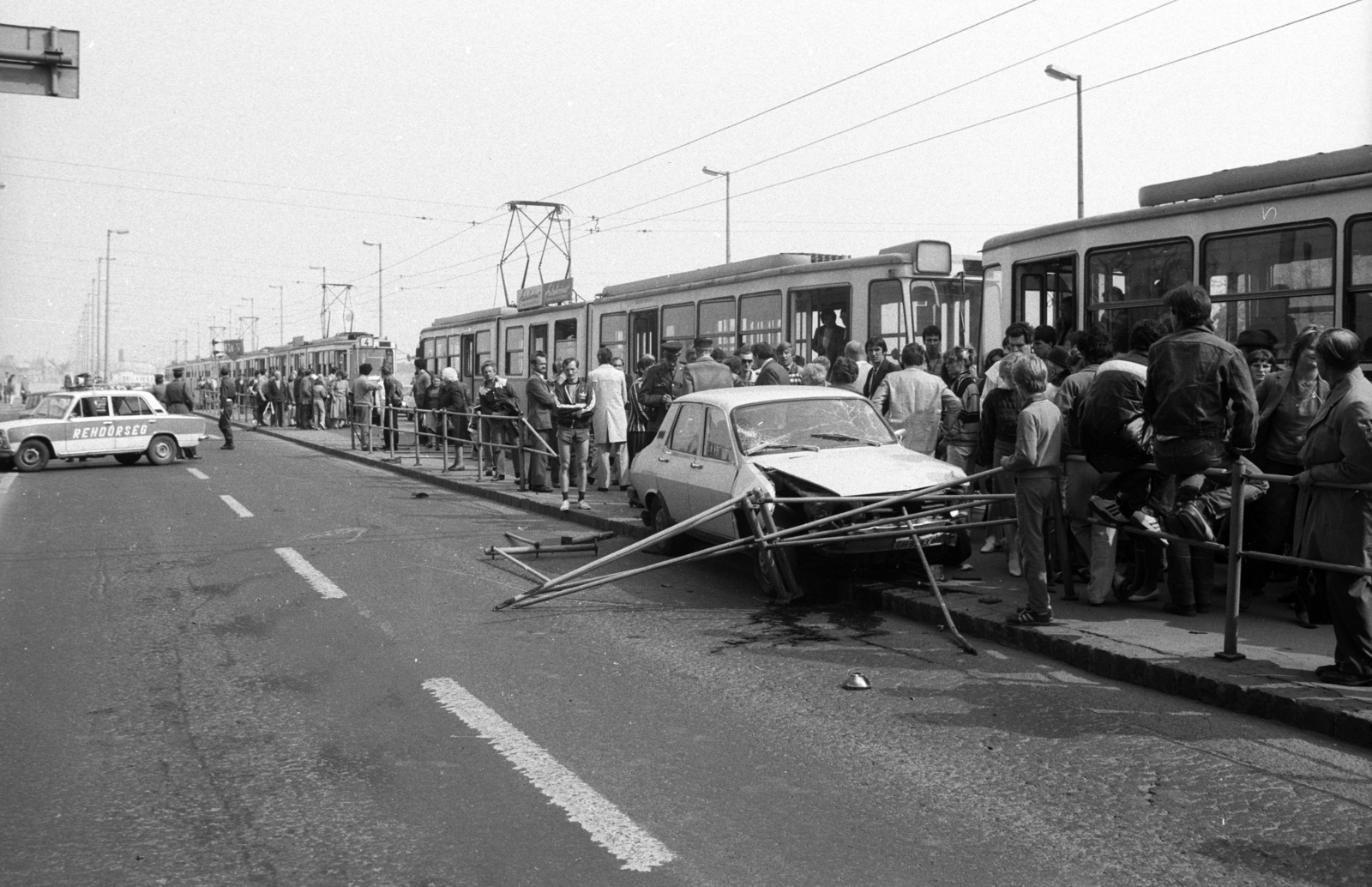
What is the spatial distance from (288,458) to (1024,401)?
20.8 meters

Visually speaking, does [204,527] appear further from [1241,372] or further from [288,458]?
[288,458]

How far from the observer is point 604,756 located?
202 inches

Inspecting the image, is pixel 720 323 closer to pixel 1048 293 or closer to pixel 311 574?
pixel 1048 293

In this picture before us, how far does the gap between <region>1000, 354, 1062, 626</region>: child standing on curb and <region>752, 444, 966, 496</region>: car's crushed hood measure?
1.13 m

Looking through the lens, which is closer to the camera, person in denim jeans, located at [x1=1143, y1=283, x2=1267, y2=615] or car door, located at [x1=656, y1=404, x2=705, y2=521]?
person in denim jeans, located at [x1=1143, y1=283, x2=1267, y2=615]

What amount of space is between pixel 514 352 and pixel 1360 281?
20.6 metres

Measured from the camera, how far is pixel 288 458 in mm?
25781

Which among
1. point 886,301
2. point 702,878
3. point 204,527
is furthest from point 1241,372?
point 204,527

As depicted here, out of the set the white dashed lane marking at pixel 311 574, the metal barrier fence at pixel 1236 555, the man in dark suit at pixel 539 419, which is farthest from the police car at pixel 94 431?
the metal barrier fence at pixel 1236 555

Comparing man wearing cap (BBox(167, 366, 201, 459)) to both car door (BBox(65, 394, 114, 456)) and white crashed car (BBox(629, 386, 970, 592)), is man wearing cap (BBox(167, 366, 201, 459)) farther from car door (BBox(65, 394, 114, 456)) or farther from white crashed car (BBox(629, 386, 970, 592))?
white crashed car (BBox(629, 386, 970, 592))

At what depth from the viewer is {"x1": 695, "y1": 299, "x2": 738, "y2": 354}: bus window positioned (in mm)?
18453

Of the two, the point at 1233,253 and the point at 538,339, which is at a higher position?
the point at 538,339

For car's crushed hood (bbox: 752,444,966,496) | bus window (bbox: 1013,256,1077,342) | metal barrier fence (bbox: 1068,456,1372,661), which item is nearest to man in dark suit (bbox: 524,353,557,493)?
bus window (bbox: 1013,256,1077,342)

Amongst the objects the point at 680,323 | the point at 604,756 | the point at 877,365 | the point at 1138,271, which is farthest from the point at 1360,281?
the point at 680,323
